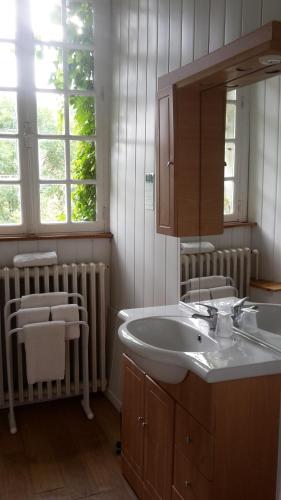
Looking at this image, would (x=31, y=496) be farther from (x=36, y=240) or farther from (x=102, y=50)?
(x=102, y=50)

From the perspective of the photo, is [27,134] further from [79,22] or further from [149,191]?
[149,191]

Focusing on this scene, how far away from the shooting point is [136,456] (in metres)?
2.23

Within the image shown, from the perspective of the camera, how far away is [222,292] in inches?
79.6

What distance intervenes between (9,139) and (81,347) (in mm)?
1459

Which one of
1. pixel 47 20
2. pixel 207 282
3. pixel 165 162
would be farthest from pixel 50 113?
pixel 207 282

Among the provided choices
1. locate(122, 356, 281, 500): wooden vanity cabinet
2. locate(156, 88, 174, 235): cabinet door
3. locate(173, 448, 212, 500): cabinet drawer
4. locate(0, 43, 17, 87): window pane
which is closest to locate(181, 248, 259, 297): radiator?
locate(156, 88, 174, 235): cabinet door

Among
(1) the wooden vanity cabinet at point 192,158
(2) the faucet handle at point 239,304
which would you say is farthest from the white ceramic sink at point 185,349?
(1) the wooden vanity cabinet at point 192,158

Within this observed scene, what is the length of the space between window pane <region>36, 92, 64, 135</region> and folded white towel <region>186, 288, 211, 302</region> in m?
1.53

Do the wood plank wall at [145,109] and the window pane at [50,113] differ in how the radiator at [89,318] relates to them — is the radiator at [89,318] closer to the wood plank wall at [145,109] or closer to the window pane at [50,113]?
the wood plank wall at [145,109]

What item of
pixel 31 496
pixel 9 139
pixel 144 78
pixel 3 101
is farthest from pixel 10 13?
pixel 31 496

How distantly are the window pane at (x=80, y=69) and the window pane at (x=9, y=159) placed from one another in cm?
54

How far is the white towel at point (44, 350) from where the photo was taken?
2.79 m

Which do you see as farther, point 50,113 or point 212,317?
point 50,113

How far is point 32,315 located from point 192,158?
1.37m
